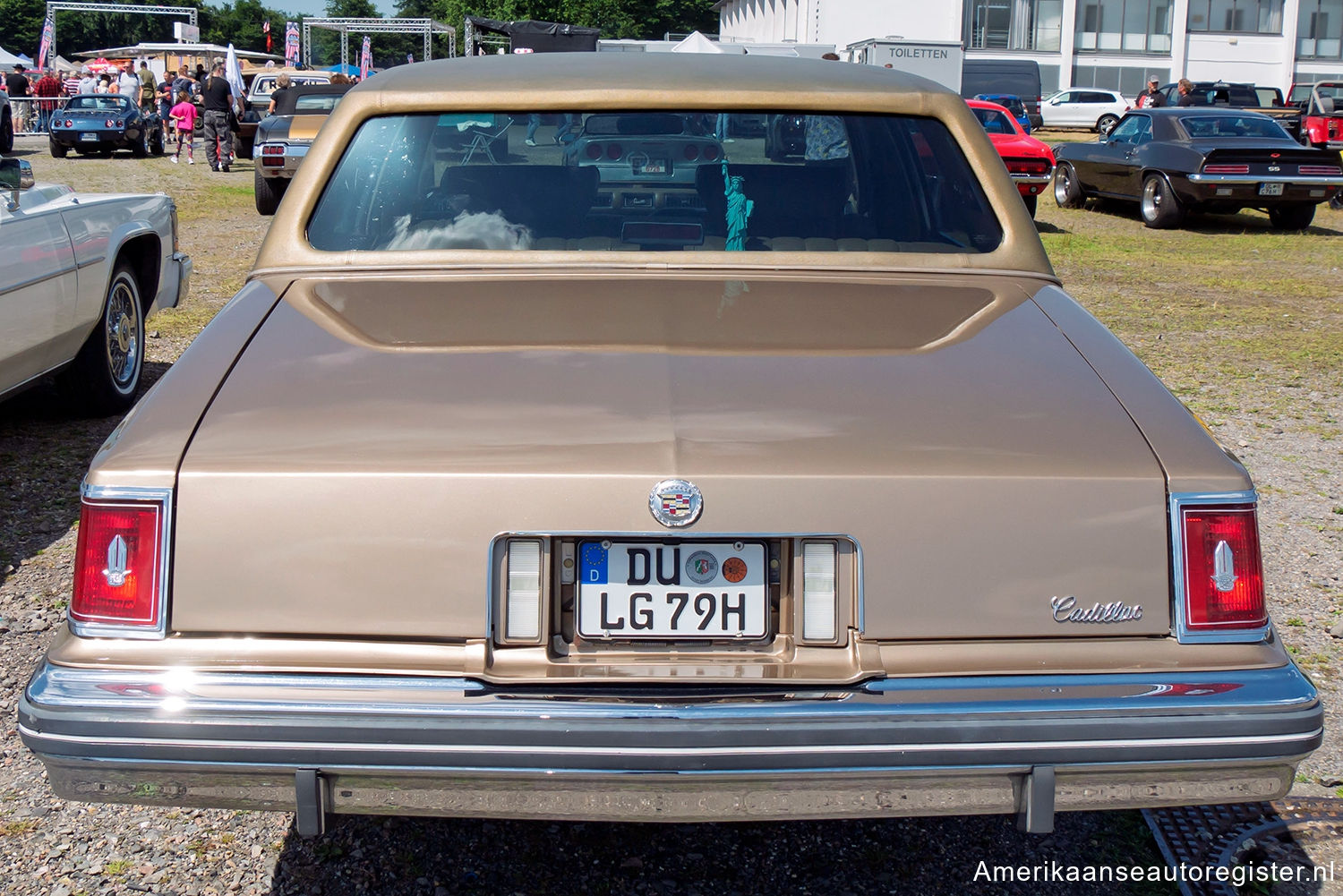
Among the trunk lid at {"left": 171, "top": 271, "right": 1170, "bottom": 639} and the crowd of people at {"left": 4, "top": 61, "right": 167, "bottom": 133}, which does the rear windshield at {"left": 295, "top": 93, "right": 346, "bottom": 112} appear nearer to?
the crowd of people at {"left": 4, "top": 61, "right": 167, "bottom": 133}

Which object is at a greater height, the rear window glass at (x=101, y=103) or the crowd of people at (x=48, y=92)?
the crowd of people at (x=48, y=92)

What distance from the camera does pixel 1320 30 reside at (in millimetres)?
51250

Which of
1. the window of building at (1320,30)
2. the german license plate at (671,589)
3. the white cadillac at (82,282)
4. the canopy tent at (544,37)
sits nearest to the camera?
the german license plate at (671,589)

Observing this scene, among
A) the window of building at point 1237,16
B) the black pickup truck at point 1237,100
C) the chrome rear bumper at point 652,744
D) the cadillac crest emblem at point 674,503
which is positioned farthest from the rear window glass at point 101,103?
the window of building at point 1237,16

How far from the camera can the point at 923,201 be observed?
330 centimetres

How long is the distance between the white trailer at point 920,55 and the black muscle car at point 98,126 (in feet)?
50.9

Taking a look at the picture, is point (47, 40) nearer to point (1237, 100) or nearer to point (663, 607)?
point (1237, 100)

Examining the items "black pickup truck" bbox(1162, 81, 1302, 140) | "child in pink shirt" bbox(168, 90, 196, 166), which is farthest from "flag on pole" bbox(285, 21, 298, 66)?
"black pickup truck" bbox(1162, 81, 1302, 140)

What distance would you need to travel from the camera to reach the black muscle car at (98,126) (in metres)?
24.4

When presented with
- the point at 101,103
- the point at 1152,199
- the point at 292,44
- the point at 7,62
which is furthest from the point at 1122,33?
the point at 7,62

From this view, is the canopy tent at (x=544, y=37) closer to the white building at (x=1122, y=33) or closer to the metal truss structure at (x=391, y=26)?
the metal truss structure at (x=391, y=26)

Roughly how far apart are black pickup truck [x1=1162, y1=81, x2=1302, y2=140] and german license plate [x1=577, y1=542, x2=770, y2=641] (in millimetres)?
21103

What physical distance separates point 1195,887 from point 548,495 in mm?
1659

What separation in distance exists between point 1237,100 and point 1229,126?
565 inches
